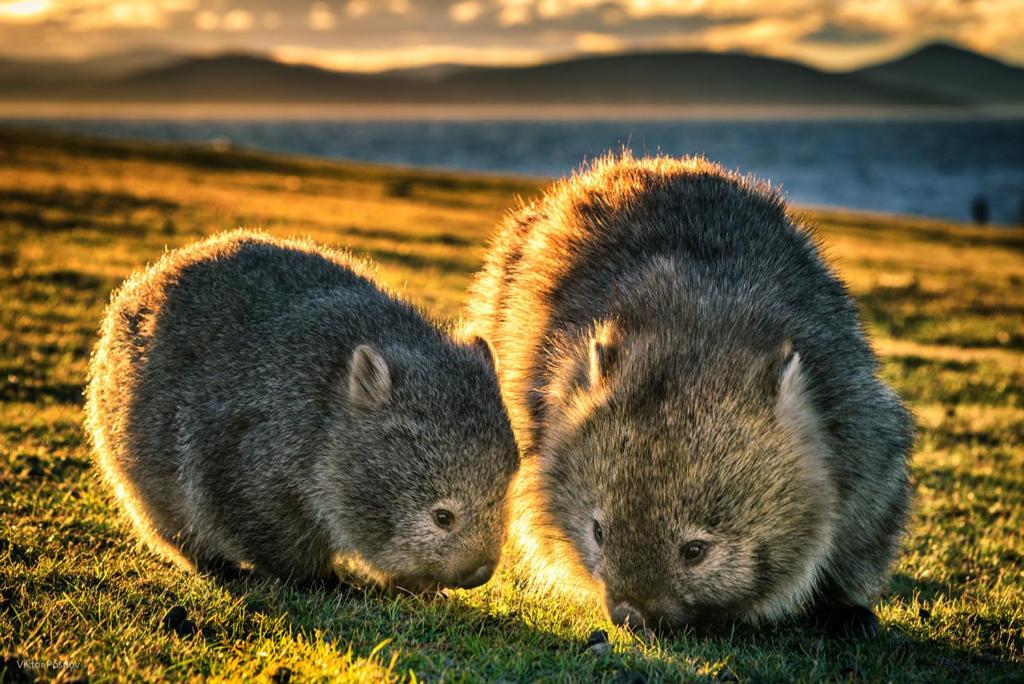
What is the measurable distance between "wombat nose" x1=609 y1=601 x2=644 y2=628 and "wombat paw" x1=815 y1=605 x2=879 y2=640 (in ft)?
5.24

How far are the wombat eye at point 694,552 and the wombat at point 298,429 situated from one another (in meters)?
1.24

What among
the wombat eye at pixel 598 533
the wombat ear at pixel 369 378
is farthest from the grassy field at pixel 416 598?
the wombat ear at pixel 369 378

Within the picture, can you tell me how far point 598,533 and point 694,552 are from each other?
1.54 feet

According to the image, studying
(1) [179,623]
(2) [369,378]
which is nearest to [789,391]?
(2) [369,378]

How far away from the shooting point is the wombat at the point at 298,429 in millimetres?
5145

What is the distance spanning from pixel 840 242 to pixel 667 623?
26251 millimetres

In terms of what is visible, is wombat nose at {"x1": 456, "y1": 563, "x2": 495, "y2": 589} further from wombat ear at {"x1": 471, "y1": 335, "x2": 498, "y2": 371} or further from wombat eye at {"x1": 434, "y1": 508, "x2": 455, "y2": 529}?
wombat ear at {"x1": 471, "y1": 335, "x2": 498, "y2": 371}

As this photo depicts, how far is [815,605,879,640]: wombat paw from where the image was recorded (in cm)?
524

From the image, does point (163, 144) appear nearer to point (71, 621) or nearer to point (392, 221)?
point (392, 221)

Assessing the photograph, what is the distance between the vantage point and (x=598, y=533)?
14.6ft

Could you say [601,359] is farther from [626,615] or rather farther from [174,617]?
[174,617]

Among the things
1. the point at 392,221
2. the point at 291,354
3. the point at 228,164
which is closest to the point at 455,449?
the point at 291,354

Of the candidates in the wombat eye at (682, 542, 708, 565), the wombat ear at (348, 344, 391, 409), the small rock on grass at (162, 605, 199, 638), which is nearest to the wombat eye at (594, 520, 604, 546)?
the wombat eye at (682, 542, 708, 565)

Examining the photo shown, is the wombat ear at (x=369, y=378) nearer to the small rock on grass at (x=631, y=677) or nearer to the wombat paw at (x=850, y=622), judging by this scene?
the small rock on grass at (x=631, y=677)
